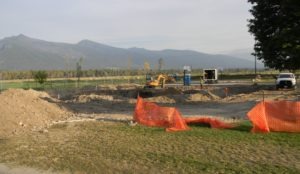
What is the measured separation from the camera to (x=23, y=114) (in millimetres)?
20797

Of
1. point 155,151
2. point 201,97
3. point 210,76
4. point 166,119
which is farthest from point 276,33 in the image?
point 210,76

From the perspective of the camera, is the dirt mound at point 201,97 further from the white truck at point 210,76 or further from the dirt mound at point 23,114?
the white truck at point 210,76

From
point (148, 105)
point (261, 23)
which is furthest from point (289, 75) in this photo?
point (148, 105)

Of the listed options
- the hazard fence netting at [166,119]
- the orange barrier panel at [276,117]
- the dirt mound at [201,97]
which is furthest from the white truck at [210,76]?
the orange barrier panel at [276,117]

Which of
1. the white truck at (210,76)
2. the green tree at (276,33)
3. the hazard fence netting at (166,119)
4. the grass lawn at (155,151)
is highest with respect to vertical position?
the green tree at (276,33)

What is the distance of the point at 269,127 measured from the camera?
16.7 metres

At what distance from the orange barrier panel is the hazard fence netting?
149 cm

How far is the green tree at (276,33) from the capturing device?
31703mm

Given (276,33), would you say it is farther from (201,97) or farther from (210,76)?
(210,76)

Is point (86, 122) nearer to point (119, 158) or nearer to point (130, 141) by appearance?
point (130, 141)

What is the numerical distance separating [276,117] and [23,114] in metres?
10.4

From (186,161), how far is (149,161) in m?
0.90

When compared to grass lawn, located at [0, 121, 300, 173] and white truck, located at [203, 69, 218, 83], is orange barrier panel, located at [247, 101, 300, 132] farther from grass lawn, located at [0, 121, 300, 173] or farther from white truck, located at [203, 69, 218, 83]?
white truck, located at [203, 69, 218, 83]

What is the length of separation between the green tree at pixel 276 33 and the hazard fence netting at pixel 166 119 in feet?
47.2
